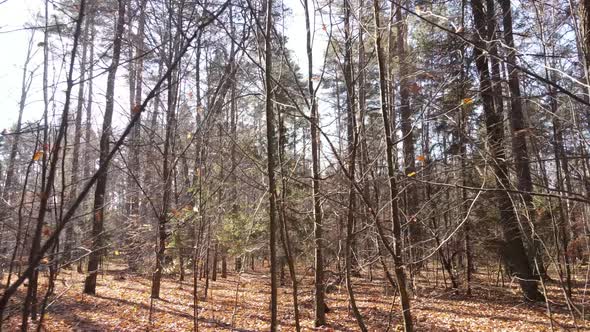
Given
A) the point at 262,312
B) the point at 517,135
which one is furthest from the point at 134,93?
the point at 517,135

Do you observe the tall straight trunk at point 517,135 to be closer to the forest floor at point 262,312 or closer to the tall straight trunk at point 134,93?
the tall straight trunk at point 134,93

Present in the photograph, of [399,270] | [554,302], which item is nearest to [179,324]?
[399,270]

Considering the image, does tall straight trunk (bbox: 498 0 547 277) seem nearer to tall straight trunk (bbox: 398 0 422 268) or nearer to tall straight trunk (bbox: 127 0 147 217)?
tall straight trunk (bbox: 398 0 422 268)

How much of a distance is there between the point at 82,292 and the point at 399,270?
9.34 meters

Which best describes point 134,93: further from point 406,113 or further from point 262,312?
point 406,113

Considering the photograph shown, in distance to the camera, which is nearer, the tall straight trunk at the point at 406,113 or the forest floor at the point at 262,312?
the tall straight trunk at the point at 406,113

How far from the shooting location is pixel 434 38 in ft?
34.5

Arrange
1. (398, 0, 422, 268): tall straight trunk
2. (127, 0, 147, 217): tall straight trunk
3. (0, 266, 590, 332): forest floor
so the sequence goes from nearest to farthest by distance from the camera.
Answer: (127, 0, 147, 217): tall straight trunk
(398, 0, 422, 268): tall straight trunk
(0, 266, 590, 332): forest floor

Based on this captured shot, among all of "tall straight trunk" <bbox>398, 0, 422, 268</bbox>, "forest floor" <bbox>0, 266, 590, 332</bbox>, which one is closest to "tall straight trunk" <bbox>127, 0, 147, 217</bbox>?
"tall straight trunk" <bbox>398, 0, 422, 268</bbox>

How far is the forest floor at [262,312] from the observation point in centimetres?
718

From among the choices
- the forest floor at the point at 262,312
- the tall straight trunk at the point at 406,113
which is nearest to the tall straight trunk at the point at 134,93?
the tall straight trunk at the point at 406,113

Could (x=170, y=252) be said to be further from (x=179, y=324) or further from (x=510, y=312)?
(x=510, y=312)

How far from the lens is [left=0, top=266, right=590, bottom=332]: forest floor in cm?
718

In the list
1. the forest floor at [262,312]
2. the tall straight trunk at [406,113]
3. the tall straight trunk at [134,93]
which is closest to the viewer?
→ the tall straight trunk at [134,93]
